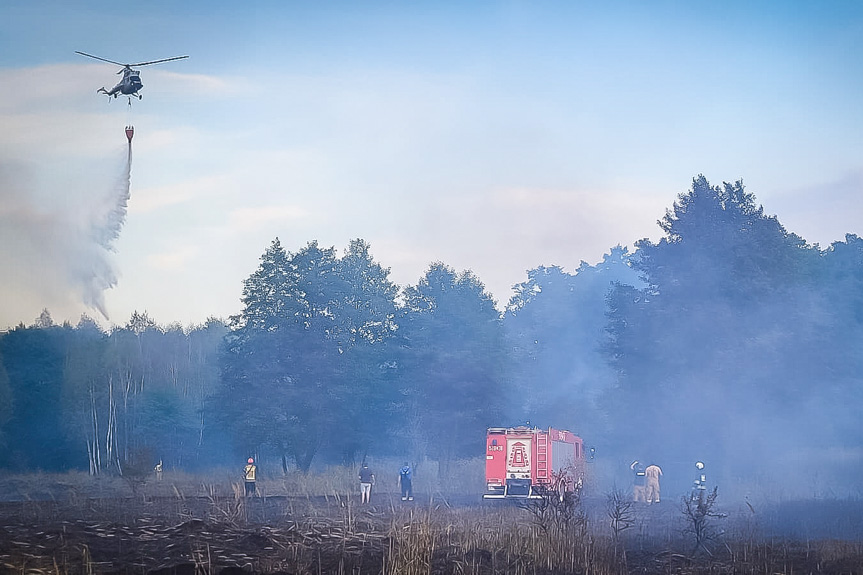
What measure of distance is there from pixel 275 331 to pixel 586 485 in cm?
2206

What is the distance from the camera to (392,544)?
18812mm

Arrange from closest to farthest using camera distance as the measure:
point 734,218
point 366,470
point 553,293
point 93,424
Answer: point 366,470 < point 734,218 < point 93,424 < point 553,293

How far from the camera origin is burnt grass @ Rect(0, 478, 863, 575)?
59.2ft

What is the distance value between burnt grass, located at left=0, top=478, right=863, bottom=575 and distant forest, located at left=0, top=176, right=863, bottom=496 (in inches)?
894

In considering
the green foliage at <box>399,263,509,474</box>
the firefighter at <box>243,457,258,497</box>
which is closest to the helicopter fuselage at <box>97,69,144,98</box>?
the firefighter at <box>243,457,258,497</box>

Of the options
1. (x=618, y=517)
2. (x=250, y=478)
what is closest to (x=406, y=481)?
(x=250, y=478)

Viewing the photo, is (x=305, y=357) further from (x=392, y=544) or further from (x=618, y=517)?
(x=392, y=544)

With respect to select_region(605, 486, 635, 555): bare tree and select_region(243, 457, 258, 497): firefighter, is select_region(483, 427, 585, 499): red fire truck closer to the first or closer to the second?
select_region(605, 486, 635, 555): bare tree

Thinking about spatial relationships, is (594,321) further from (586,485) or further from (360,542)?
(360,542)

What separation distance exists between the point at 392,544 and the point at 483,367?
38.1 meters

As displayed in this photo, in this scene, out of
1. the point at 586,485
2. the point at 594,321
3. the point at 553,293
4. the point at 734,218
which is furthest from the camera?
the point at 553,293

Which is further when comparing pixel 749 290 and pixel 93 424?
pixel 93 424

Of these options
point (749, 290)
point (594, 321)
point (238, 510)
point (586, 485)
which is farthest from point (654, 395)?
point (594, 321)

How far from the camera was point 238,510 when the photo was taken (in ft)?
89.5
